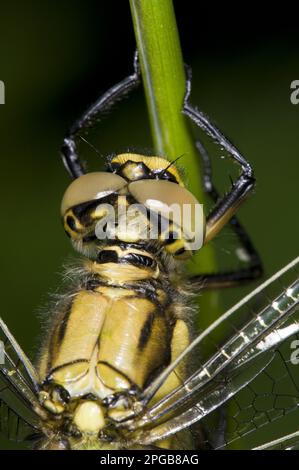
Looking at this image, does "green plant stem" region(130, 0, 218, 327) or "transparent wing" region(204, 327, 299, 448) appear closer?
"green plant stem" region(130, 0, 218, 327)

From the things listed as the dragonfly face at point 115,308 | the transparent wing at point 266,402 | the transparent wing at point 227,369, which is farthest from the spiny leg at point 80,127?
the transparent wing at point 266,402

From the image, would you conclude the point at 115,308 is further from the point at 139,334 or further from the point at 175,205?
the point at 175,205

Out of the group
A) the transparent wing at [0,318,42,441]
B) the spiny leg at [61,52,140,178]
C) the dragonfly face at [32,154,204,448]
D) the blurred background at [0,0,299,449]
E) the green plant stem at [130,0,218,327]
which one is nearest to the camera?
the green plant stem at [130,0,218,327]

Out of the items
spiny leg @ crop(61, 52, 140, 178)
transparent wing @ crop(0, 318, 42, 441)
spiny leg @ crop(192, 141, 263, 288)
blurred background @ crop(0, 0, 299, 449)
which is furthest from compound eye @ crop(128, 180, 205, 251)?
blurred background @ crop(0, 0, 299, 449)

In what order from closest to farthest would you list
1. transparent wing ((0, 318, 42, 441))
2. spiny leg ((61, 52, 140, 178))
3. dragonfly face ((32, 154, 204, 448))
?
1. dragonfly face ((32, 154, 204, 448))
2. transparent wing ((0, 318, 42, 441))
3. spiny leg ((61, 52, 140, 178))

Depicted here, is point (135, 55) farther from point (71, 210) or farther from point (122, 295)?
point (122, 295)

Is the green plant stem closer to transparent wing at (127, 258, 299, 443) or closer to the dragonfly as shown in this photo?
the dragonfly

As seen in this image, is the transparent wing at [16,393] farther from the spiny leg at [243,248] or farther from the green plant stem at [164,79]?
the green plant stem at [164,79]

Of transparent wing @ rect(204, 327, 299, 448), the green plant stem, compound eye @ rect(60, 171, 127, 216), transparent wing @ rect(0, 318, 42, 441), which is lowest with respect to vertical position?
transparent wing @ rect(204, 327, 299, 448)

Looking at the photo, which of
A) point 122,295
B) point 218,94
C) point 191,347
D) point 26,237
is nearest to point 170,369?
point 191,347
